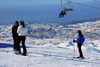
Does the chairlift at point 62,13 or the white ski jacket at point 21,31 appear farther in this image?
the chairlift at point 62,13

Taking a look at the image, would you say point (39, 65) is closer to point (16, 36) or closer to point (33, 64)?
point (33, 64)

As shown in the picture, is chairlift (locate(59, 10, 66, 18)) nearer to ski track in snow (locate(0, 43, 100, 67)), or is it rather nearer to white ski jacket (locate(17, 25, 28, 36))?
ski track in snow (locate(0, 43, 100, 67))

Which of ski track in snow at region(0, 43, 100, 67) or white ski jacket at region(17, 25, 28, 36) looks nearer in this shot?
ski track in snow at region(0, 43, 100, 67)

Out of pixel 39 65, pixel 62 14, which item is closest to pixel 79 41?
pixel 39 65

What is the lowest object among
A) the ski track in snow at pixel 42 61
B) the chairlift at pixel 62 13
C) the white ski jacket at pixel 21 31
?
the ski track in snow at pixel 42 61

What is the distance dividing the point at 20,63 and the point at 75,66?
2458 millimetres

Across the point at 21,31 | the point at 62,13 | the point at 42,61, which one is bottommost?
the point at 42,61

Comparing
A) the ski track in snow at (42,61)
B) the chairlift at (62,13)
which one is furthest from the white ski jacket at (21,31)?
the chairlift at (62,13)

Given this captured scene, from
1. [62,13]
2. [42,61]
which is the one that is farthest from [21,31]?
[62,13]

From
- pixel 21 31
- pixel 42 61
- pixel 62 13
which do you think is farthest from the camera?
pixel 62 13

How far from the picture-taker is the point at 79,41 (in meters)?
14.5

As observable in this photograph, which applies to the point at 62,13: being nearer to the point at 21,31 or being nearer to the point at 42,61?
the point at 21,31

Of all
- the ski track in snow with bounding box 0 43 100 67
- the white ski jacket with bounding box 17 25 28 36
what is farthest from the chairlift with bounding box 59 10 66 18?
the white ski jacket with bounding box 17 25 28 36

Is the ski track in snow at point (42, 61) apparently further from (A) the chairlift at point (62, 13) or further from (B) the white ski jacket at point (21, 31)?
(A) the chairlift at point (62, 13)
